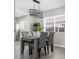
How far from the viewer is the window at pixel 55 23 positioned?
4.04 m

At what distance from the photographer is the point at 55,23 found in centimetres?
430

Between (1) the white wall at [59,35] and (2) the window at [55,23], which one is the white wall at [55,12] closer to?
(1) the white wall at [59,35]

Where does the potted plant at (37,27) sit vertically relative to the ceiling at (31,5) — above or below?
below

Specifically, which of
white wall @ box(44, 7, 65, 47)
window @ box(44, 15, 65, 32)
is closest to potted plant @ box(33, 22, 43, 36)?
window @ box(44, 15, 65, 32)

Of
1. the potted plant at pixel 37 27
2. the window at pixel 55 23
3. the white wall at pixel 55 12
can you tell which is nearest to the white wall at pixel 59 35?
the white wall at pixel 55 12

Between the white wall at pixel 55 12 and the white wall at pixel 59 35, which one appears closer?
the white wall at pixel 59 35

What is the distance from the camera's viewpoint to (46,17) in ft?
15.0

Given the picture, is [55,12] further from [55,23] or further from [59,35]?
[59,35]

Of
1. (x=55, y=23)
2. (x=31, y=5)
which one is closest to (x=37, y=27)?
(x=55, y=23)

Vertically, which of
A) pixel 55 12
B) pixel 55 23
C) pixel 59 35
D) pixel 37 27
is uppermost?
pixel 55 12
